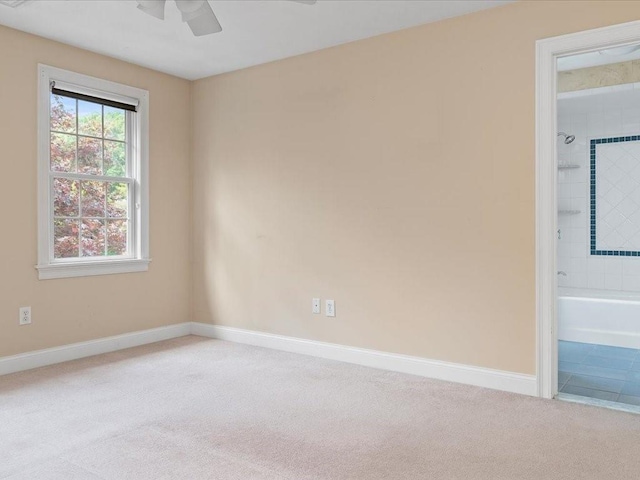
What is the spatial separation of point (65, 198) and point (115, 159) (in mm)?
584

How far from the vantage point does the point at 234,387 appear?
329cm

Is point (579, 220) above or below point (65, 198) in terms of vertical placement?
below

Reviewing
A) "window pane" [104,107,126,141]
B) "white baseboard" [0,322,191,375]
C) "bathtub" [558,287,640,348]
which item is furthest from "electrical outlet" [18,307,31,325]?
"bathtub" [558,287,640,348]

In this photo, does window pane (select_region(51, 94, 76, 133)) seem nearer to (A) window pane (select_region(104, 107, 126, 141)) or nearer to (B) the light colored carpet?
(A) window pane (select_region(104, 107, 126, 141))

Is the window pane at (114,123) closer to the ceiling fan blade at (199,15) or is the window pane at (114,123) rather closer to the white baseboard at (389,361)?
the white baseboard at (389,361)

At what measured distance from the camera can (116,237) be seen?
14.4 ft

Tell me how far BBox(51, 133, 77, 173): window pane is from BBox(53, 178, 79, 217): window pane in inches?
4.0

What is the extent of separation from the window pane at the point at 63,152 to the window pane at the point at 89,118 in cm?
13

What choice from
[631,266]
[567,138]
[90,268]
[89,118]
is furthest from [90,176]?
[631,266]

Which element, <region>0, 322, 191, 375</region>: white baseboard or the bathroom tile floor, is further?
<region>0, 322, 191, 375</region>: white baseboard

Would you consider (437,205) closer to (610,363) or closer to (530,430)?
(530,430)

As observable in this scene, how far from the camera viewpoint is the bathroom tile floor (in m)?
3.23

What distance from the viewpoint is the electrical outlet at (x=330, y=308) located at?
400 cm

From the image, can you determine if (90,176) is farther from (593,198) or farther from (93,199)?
(593,198)
